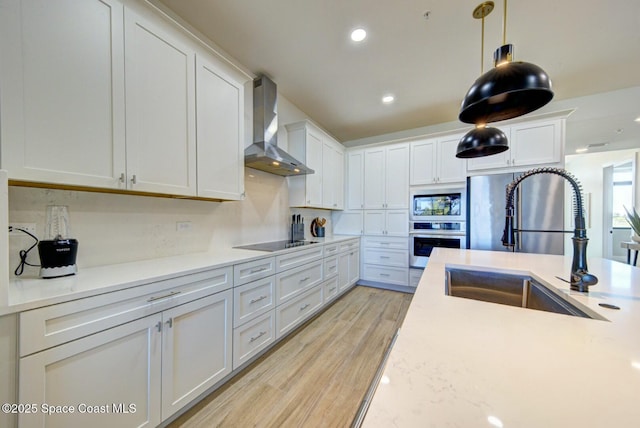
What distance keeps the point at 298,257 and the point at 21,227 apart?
1839 millimetres

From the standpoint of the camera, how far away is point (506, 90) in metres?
0.91

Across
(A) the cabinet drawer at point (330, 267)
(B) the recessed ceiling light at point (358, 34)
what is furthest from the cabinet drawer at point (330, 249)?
(B) the recessed ceiling light at point (358, 34)

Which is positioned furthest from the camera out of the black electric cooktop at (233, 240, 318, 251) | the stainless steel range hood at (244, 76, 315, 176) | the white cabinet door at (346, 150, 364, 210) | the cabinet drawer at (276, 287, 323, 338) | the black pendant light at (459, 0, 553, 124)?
the white cabinet door at (346, 150, 364, 210)

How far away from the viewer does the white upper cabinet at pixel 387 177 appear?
3734mm

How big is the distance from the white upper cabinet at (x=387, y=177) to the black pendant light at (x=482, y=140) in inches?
73.7

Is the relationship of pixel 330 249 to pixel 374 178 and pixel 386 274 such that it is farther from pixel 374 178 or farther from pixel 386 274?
pixel 374 178

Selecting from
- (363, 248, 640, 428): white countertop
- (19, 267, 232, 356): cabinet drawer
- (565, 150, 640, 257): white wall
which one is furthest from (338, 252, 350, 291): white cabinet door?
(565, 150, 640, 257): white wall

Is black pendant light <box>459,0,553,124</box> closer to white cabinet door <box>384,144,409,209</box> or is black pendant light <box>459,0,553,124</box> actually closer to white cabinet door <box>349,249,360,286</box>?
white cabinet door <box>384,144,409,209</box>

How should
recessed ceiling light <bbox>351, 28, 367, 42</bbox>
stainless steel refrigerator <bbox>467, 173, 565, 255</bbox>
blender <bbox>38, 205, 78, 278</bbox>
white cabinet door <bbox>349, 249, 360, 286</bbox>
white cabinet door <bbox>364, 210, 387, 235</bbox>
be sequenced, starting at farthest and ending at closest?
white cabinet door <bbox>364, 210, 387, 235</bbox> < white cabinet door <bbox>349, 249, 360, 286</bbox> < stainless steel refrigerator <bbox>467, 173, 565, 255</bbox> < recessed ceiling light <bbox>351, 28, 367, 42</bbox> < blender <bbox>38, 205, 78, 278</bbox>

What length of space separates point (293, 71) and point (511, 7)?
1.97m

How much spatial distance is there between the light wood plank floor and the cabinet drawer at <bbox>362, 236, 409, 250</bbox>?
4.25 ft

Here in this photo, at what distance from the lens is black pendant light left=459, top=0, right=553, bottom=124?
0.89 m

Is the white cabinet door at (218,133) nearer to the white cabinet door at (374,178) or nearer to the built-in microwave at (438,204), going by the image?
the white cabinet door at (374,178)

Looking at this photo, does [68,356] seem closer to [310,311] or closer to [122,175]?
[122,175]
